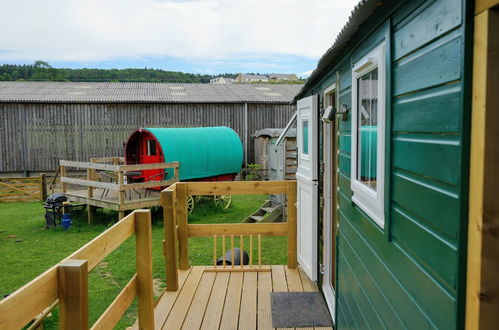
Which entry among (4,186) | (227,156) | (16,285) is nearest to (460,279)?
(16,285)

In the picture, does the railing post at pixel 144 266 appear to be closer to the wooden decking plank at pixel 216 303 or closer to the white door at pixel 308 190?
the wooden decking plank at pixel 216 303

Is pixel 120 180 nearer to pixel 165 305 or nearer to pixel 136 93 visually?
pixel 165 305

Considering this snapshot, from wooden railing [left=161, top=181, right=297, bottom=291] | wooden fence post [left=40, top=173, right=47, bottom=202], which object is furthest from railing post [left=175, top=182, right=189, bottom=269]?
wooden fence post [left=40, top=173, right=47, bottom=202]

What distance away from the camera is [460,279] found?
54.0 inches

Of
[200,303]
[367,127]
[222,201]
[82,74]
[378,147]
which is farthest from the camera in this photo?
[82,74]

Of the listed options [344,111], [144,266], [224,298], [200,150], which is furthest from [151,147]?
[344,111]

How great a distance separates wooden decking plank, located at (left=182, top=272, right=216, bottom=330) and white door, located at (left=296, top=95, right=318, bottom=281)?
1.20m

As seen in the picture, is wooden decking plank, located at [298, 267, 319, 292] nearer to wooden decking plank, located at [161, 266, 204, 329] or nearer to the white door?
the white door

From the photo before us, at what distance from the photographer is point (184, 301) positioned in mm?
4859

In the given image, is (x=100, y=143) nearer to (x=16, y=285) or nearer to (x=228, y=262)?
(x=16, y=285)

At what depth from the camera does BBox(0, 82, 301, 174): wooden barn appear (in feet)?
60.5

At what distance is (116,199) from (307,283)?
21.5 feet

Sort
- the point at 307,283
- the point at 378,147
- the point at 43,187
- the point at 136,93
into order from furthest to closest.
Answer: the point at 136,93 → the point at 43,187 → the point at 307,283 → the point at 378,147

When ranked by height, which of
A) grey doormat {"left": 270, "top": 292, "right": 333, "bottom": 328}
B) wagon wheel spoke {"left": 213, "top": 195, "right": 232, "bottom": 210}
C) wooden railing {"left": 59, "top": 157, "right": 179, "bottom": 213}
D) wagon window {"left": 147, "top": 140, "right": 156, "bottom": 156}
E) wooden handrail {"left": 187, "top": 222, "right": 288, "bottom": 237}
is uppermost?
wagon window {"left": 147, "top": 140, "right": 156, "bottom": 156}
